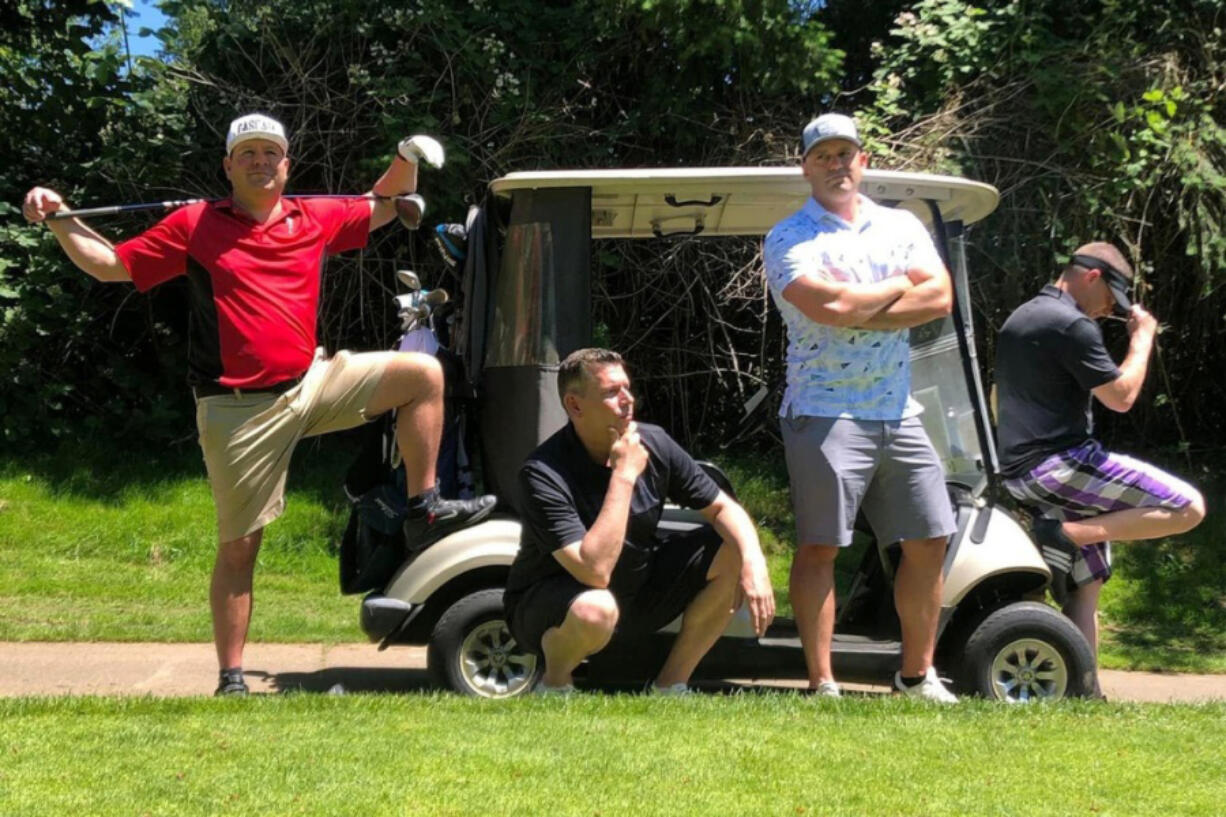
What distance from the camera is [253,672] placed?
5922mm

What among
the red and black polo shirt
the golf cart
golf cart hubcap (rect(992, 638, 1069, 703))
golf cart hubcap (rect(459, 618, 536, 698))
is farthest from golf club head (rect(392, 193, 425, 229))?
golf cart hubcap (rect(992, 638, 1069, 703))

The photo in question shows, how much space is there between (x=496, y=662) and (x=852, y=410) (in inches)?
61.3

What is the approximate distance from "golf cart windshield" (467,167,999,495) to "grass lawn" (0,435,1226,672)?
2.20 meters

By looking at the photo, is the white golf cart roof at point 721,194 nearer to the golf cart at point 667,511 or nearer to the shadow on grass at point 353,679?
the golf cart at point 667,511

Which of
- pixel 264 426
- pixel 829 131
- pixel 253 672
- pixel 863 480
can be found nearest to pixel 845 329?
pixel 863 480

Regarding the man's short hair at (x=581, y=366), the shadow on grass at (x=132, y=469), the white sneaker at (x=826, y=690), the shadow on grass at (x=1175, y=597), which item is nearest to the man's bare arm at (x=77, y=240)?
the man's short hair at (x=581, y=366)

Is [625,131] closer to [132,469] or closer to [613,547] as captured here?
[132,469]

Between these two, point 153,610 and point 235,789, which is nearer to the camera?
point 235,789

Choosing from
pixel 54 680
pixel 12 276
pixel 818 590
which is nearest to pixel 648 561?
pixel 818 590

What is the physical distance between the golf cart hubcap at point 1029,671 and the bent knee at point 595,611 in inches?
57.9

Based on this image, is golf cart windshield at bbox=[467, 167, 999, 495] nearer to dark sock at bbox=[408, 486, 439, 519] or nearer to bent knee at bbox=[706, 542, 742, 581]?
dark sock at bbox=[408, 486, 439, 519]

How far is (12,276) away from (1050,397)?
682 centimetres

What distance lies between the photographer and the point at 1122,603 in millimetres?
8203

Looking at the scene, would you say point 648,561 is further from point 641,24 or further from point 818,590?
point 641,24
